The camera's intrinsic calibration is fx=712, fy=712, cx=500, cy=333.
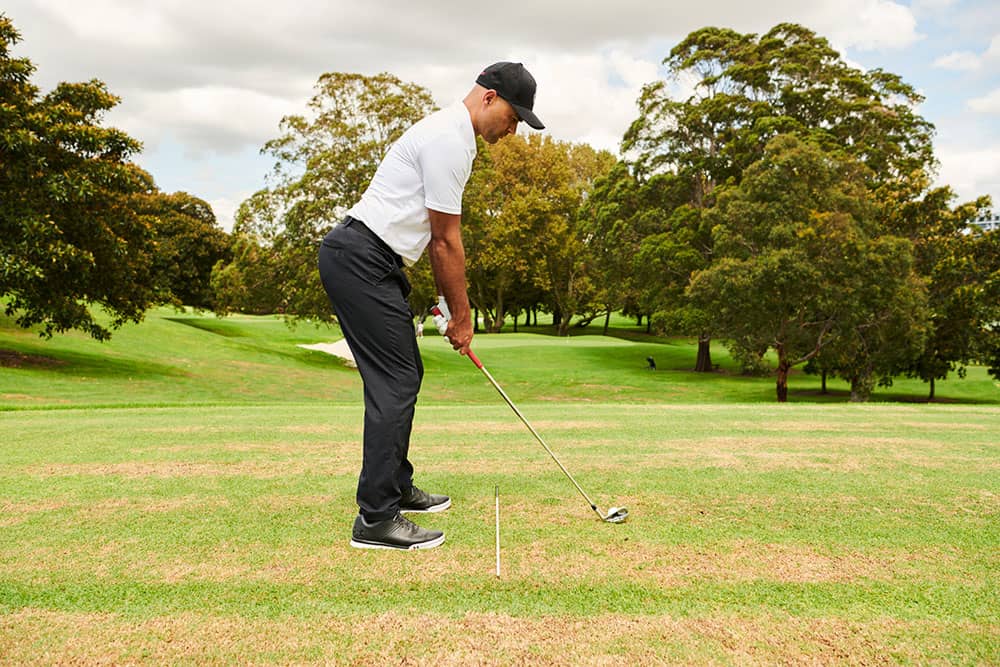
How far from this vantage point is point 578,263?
49.2 meters

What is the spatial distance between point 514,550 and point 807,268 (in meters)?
22.1

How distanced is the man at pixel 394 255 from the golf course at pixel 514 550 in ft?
1.82

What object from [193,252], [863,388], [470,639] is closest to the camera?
[470,639]

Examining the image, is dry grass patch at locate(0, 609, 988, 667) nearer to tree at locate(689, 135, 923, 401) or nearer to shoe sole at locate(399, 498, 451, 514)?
shoe sole at locate(399, 498, 451, 514)

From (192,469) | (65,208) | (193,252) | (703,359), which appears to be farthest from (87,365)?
(193,252)

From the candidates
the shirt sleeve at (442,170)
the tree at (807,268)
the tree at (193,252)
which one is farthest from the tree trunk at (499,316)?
the shirt sleeve at (442,170)

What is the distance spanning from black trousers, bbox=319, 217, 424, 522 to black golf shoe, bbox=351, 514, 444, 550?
118 mm

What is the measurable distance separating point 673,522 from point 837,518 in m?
0.97

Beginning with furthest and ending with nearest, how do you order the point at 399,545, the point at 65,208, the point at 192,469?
the point at 65,208 < the point at 192,469 < the point at 399,545

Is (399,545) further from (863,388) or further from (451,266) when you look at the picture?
(863,388)

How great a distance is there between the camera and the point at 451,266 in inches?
151

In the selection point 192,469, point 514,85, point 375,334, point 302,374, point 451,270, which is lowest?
point 302,374

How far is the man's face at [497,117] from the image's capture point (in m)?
3.86

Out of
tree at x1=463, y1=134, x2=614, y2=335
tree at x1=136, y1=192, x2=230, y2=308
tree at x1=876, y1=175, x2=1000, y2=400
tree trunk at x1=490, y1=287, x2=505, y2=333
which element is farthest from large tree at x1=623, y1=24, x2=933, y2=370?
tree at x1=136, y1=192, x2=230, y2=308
